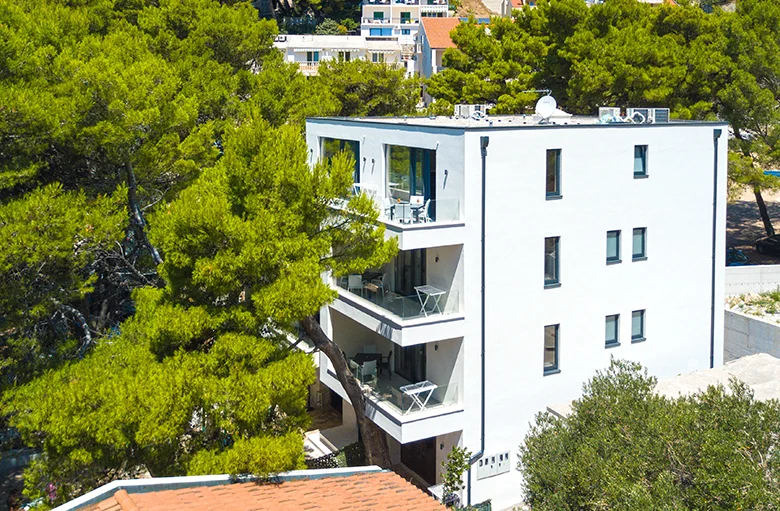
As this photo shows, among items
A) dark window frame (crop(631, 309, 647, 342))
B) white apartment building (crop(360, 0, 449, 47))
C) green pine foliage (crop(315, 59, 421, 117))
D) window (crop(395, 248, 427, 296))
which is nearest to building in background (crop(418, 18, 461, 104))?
white apartment building (crop(360, 0, 449, 47))

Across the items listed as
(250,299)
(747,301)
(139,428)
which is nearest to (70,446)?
(139,428)

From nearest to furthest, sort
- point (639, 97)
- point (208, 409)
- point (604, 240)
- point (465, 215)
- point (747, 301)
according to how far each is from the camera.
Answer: point (208, 409)
point (465, 215)
point (604, 240)
point (747, 301)
point (639, 97)

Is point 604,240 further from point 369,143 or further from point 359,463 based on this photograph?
point 359,463

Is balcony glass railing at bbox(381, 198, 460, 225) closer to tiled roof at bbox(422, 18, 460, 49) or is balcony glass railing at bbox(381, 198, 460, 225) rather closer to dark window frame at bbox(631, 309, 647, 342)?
dark window frame at bbox(631, 309, 647, 342)

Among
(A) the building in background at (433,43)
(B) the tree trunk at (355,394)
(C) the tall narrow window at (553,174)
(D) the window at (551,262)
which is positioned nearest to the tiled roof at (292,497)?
(B) the tree trunk at (355,394)

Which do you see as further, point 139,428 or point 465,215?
point 465,215

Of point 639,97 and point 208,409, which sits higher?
point 639,97

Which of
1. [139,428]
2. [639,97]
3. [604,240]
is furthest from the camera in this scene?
[639,97]
